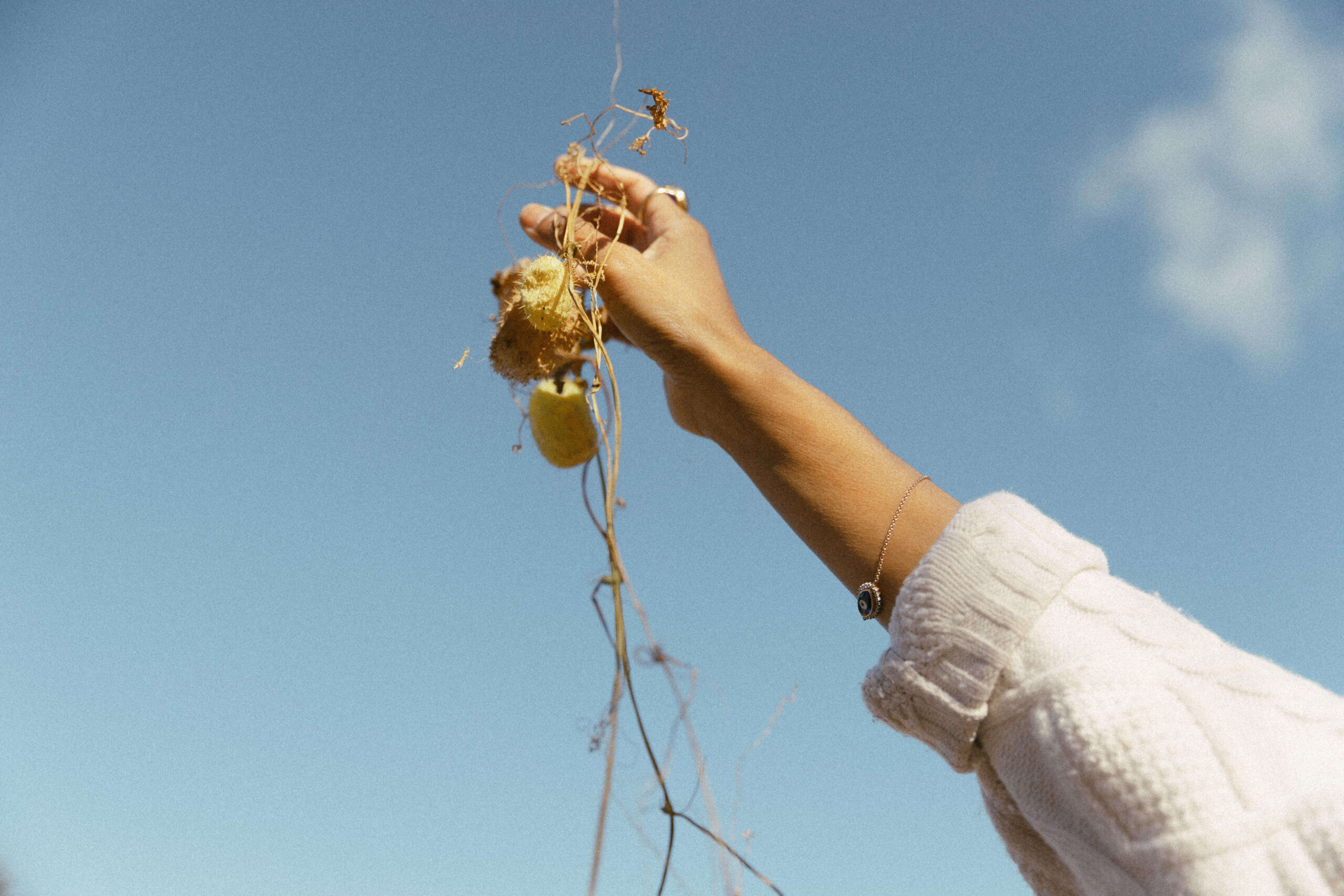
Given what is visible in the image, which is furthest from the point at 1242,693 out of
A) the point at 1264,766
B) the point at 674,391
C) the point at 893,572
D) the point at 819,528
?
the point at 674,391

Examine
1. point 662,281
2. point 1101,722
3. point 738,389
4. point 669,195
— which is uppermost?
point 669,195

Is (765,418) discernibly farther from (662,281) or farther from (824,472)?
(662,281)

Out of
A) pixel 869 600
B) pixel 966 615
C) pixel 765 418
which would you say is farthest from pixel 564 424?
pixel 966 615

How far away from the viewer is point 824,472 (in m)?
1.10

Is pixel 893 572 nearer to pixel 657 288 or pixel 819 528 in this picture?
pixel 819 528

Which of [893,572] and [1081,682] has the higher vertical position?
[893,572]

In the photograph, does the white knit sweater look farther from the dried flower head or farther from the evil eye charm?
the dried flower head

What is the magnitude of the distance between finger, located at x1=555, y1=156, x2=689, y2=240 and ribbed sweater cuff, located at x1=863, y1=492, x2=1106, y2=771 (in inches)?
35.1

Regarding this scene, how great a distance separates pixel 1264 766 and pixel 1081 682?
16 cm

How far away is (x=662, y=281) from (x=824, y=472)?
448 millimetres

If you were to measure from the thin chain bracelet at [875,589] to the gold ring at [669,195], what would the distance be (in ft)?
2.87

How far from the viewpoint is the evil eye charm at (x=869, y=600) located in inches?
40.4

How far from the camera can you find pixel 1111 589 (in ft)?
3.01

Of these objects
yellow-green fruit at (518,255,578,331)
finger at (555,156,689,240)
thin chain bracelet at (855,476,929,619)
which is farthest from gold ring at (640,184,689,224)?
thin chain bracelet at (855,476,929,619)
